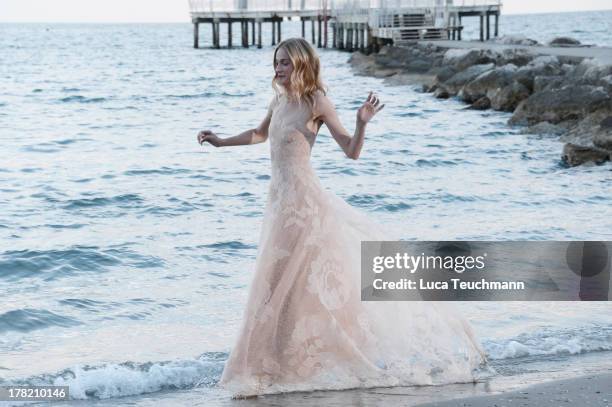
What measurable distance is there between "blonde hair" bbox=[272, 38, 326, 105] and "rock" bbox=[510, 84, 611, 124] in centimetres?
1335

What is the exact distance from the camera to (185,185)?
47.9 ft

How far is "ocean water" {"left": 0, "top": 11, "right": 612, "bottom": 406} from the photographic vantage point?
648 cm

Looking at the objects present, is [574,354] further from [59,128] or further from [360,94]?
[360,94]

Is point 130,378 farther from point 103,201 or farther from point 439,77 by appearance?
point 439,77

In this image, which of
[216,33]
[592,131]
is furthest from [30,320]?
[216,33]

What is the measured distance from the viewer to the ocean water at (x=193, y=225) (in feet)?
21.3

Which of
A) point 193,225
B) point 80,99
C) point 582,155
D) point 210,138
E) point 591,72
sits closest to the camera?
point 210,138

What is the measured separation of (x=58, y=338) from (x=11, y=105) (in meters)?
25.2

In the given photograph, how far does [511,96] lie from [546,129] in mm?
4795

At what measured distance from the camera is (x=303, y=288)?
5.30m

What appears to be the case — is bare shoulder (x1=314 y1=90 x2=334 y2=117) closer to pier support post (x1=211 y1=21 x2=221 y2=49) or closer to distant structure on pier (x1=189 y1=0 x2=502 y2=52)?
distant structure on pier (x1=189 y1=0 x2=502 y2=52)

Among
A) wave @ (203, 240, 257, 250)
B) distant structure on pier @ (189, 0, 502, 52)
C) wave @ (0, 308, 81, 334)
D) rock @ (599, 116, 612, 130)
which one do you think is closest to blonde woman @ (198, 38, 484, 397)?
wave @ (0, 308, 81, 334)

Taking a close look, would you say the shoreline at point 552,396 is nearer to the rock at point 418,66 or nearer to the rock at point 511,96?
the rock at point 511,96

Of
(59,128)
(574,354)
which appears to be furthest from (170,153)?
(574,354)
